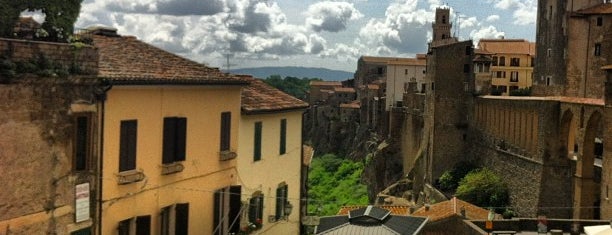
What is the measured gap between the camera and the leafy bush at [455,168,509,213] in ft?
147

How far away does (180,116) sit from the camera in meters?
14.3

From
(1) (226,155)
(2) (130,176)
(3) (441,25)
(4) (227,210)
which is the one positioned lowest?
(4) (227,210)

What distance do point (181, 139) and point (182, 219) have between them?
1679 mm

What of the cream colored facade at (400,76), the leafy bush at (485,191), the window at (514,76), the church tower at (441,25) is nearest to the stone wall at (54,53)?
the leafy bush at (485,191)

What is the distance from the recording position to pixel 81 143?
37.8 feet

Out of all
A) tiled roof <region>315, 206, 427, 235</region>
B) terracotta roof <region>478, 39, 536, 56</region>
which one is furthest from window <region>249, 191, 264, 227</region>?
terracotta roof <region>478, 39, 536, 56</region>

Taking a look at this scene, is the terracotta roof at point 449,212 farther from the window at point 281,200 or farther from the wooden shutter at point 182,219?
the wooden shutter at point 182,219

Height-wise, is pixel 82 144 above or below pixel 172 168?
above

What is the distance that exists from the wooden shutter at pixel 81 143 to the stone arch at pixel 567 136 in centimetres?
3264

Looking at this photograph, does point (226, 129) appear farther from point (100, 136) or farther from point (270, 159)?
point (100, 136)

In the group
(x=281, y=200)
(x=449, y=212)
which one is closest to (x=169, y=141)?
(x=281, y=200)

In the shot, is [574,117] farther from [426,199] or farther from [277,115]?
[277,115]

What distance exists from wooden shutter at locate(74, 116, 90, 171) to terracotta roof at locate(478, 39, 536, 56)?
71763 mm

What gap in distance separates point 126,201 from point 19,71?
137 inches
